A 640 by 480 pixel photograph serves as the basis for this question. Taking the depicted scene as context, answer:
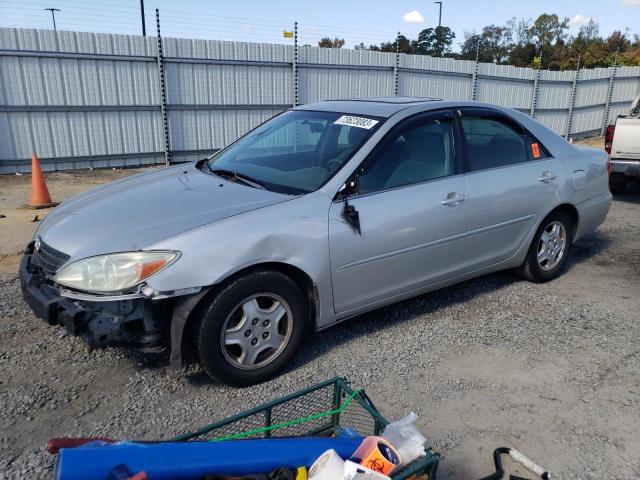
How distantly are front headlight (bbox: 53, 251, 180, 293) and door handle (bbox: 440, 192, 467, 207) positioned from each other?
1.95 metres

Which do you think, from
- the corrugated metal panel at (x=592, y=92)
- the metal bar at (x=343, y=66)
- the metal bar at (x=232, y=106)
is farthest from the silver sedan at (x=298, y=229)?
the corrugated metal panel at (x=592, y=92)

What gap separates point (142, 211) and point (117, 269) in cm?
52

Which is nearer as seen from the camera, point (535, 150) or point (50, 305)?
point (50, 305)

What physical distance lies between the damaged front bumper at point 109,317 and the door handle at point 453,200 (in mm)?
2030

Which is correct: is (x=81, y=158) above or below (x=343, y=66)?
below

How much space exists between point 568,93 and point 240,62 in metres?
12.3

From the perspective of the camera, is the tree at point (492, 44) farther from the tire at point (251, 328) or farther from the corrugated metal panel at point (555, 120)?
the tire at point (251, 328)

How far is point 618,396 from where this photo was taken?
3109mm

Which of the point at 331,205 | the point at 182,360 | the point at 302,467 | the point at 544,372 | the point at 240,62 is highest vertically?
the point at 240,62

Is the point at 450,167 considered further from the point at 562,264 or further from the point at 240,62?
the point at 240,62

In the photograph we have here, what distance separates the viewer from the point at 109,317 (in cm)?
268

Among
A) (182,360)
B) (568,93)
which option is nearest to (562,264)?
(182,360)

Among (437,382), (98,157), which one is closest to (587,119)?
(98,157)

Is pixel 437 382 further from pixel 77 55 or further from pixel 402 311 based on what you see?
pixel 77 55
